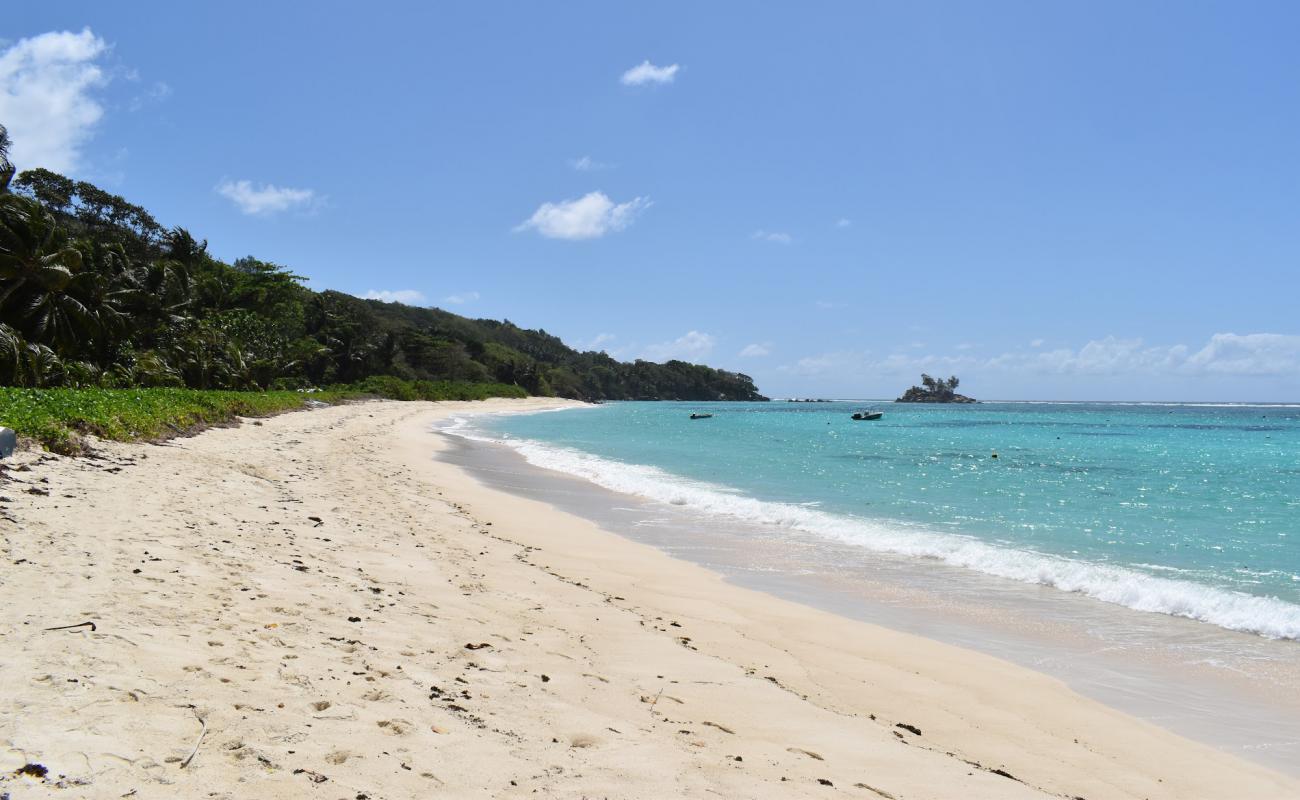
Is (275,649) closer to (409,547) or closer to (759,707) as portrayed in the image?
(759,707)

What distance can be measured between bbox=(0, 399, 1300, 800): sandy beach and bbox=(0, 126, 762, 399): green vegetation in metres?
22.1

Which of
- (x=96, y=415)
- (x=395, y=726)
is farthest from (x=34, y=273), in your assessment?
(x=395, y=726)

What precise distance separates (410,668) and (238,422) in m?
23.9

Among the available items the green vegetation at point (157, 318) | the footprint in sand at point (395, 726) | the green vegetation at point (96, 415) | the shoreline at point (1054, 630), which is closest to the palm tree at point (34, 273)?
the green vegetation at point (157, 318)

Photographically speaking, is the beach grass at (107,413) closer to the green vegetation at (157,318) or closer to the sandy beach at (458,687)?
the sandy beach at (458,687)

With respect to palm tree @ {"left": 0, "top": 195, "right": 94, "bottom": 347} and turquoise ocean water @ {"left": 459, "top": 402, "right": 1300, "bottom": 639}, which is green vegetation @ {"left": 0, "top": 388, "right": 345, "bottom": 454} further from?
turquoise ocean water @ {"left": 459, "top": 402, "right": 1300, "bottom": 639}

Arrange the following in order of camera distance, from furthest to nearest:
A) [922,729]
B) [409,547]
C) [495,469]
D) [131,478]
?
[495,469]
[131,478]
[409,547]
[922,729]

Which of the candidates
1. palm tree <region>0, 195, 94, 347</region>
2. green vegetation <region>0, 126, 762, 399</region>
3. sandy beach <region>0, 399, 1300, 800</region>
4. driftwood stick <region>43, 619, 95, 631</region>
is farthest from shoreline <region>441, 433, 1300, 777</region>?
palm tree <region>0, 195, 94, 347</region>

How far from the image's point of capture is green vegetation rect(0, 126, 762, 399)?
90.9 feet

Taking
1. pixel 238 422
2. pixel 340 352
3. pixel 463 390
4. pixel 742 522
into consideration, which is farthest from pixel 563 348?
pixel 742 522

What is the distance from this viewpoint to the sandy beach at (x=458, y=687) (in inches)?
126

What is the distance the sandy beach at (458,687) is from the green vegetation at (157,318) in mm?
22062

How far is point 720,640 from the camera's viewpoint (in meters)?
6.39

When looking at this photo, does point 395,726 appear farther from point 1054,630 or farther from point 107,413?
point 107,413
